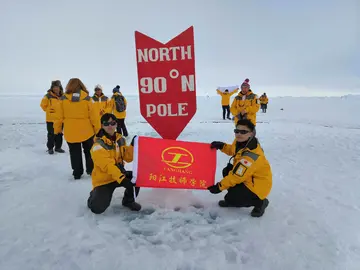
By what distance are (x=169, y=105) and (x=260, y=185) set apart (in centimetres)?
160

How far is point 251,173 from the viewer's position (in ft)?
10.3

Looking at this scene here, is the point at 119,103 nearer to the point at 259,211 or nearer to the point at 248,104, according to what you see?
the point at 248,104

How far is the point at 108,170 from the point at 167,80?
4.68 feet

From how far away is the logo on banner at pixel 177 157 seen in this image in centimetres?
341

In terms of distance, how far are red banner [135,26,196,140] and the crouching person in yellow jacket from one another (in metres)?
0.59

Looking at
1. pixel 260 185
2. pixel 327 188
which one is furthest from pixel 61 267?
pixel 327 188

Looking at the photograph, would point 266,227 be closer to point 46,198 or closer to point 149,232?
point 149,232

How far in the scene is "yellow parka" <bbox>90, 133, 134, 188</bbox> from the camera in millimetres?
3154

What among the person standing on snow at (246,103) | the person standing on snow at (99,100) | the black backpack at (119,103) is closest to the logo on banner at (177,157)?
the person standing on snow at (246,103)

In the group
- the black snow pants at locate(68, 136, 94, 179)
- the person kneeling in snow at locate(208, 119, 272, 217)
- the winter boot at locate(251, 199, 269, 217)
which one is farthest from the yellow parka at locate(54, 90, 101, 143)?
the winter boot at locate(251, 199, 269, 217)

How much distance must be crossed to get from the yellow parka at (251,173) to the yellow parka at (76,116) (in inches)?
100

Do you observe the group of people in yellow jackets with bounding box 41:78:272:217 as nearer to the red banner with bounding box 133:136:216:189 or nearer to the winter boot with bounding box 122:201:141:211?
the winter boot with bounding box 122:201:141:211

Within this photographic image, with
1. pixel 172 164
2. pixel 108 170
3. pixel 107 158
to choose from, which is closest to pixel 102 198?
pixel 108 170

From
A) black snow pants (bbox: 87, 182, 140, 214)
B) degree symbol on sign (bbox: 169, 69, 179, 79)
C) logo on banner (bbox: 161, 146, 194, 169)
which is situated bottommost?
black snow pants (bbox: 87, 182, 140, 214)
